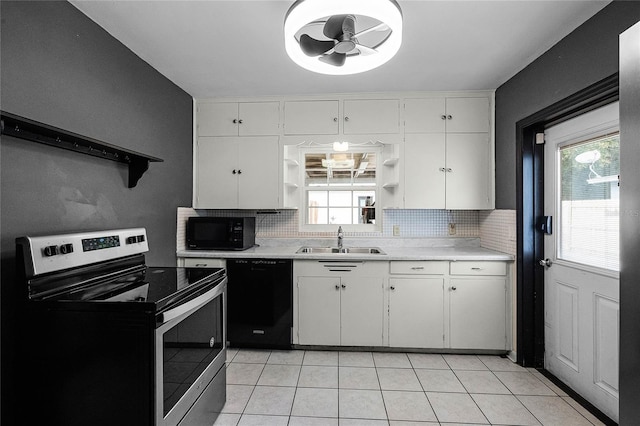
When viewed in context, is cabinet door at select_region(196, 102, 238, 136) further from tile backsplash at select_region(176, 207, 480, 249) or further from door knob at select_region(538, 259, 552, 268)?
door knob at select_region(538, 259, 552, 268)

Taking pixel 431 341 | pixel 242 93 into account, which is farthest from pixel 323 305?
pixel 242 93

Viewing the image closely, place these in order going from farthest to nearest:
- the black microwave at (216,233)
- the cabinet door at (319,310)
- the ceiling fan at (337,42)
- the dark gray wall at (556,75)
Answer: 1. the black microwave at (216,233)
2. the cabinet door at (319,310)
3. the dark gray wall at (556,75)
4. the ceiling fan at (337,42)

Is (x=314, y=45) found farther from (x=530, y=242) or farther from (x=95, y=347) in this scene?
(x=530, y=242)

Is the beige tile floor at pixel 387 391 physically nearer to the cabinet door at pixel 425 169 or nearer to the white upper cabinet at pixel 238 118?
the cabinet door at pixel 425 169

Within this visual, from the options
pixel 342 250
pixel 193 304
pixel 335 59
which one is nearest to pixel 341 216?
pixel 342 250

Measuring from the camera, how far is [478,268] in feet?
9.32

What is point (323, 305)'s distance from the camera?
9.66ft

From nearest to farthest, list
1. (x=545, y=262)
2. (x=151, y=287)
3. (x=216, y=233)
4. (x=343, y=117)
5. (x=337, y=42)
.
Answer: (x=151, y=287) → (x=337, y=42) → (x=545, y=262) → (x=216, y=233) → (x=343, y=117)

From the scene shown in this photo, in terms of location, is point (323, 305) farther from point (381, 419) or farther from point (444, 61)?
point (444, 61)

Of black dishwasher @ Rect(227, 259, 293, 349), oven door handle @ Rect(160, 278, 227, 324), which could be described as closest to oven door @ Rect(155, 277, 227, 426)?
oven door handle @ Rect(160, 278, 227, 324)

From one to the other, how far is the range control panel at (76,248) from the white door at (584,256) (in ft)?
9.51

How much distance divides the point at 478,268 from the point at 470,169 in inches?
37.2

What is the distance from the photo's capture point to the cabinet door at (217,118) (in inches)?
129

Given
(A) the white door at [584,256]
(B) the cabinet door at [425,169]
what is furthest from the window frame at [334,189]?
(A) the white door at [584,256]
